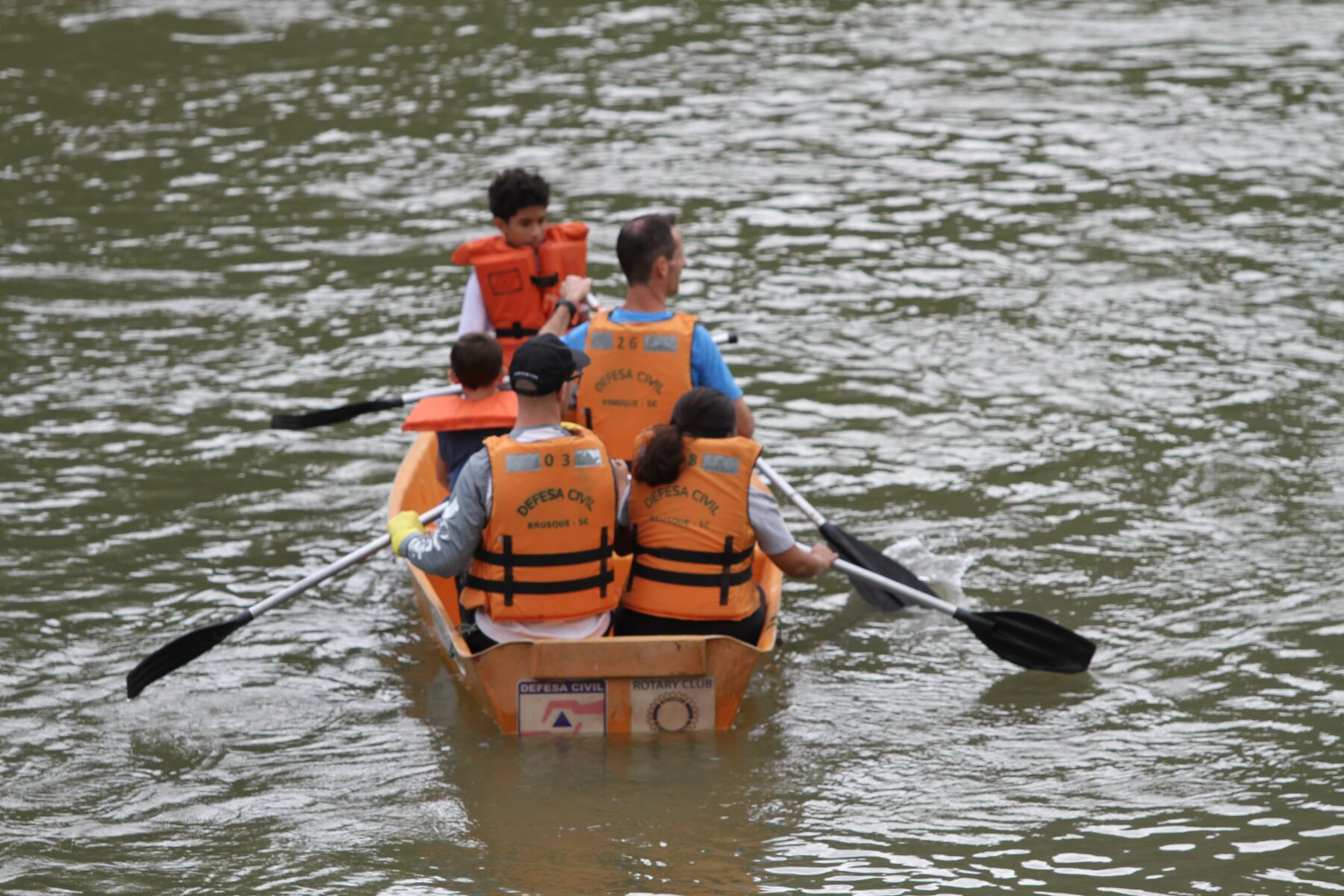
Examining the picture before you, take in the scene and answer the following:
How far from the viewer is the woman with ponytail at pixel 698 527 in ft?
17.3

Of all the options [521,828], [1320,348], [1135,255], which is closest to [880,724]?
[521,828]

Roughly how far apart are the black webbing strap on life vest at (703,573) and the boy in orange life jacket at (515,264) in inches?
73.8

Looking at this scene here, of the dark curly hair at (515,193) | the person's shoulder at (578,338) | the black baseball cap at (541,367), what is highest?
the dark curly hair at (515,193)

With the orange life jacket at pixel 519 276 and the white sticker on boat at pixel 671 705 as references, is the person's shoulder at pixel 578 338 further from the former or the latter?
the white sticker on boat at pixel 671 705

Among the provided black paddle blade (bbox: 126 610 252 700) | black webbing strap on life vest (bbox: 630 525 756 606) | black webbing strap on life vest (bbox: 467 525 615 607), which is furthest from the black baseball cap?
black paddle blade (bbox: 126 610 252 700)

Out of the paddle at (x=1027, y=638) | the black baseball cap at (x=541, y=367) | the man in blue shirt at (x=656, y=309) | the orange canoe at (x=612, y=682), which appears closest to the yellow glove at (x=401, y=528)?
the orange canoe at (x=612, y=682)

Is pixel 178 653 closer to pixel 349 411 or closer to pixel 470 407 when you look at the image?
pixel 470 407

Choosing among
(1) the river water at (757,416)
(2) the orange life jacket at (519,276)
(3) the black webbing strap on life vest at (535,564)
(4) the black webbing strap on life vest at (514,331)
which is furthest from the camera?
(4) the black webbing strap on life vest at (514,331)

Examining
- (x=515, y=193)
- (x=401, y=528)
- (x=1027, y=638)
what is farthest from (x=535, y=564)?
(x=515, y=193)

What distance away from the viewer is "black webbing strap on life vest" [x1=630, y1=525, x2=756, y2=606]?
5336 mm

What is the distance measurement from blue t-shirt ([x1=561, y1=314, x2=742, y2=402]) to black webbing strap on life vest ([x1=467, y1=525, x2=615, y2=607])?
921mm

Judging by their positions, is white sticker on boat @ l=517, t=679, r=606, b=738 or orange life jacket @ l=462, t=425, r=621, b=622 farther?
white sticker on boat @ l=517, t=679, r=606, b=738

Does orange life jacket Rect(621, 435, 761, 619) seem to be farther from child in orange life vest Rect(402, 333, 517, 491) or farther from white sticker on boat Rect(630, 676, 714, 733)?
child in orange life vest Rect(402, 333, 517, 491)

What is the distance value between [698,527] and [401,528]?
0.98 metres
